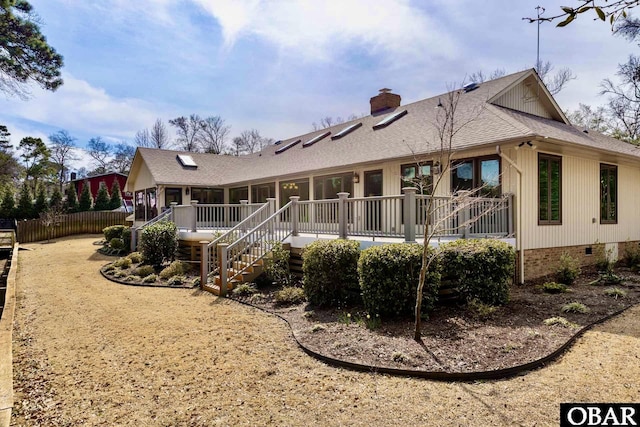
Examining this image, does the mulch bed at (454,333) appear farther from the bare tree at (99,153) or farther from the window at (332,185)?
the bare tree at (99,153)

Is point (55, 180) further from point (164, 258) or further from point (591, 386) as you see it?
point (591, 386)

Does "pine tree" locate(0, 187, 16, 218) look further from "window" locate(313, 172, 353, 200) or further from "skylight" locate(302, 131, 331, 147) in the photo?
"window" locate(313, 172, 353, 200)

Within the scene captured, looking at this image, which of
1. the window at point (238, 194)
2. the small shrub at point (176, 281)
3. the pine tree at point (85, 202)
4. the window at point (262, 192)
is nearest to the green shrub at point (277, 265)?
the small shrub at point (176, 281)

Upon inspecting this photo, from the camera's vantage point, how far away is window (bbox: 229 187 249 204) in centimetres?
Result: 1847

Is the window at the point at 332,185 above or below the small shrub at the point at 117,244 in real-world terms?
above

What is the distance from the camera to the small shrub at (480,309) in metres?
5.81

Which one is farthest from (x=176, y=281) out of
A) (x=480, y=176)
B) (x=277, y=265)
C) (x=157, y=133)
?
(x=157, y=133)

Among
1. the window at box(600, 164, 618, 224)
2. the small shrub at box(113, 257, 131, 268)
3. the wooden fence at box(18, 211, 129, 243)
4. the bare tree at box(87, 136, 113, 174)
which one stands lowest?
the small shrub at box(113, 257, 131, 268)

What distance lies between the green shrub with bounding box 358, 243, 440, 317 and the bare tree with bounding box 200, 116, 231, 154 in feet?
131

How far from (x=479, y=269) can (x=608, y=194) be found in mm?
7917

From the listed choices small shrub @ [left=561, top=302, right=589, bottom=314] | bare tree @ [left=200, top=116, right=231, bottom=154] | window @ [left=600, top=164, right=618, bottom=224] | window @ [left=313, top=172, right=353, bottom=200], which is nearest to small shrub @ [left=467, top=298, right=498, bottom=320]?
small shrub @ [left=561, top=302, right=589, bottom=314]

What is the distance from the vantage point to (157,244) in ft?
37.6

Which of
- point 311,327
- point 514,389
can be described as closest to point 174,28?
point 311,327

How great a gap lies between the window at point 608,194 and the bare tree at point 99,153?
51014 millimetres
